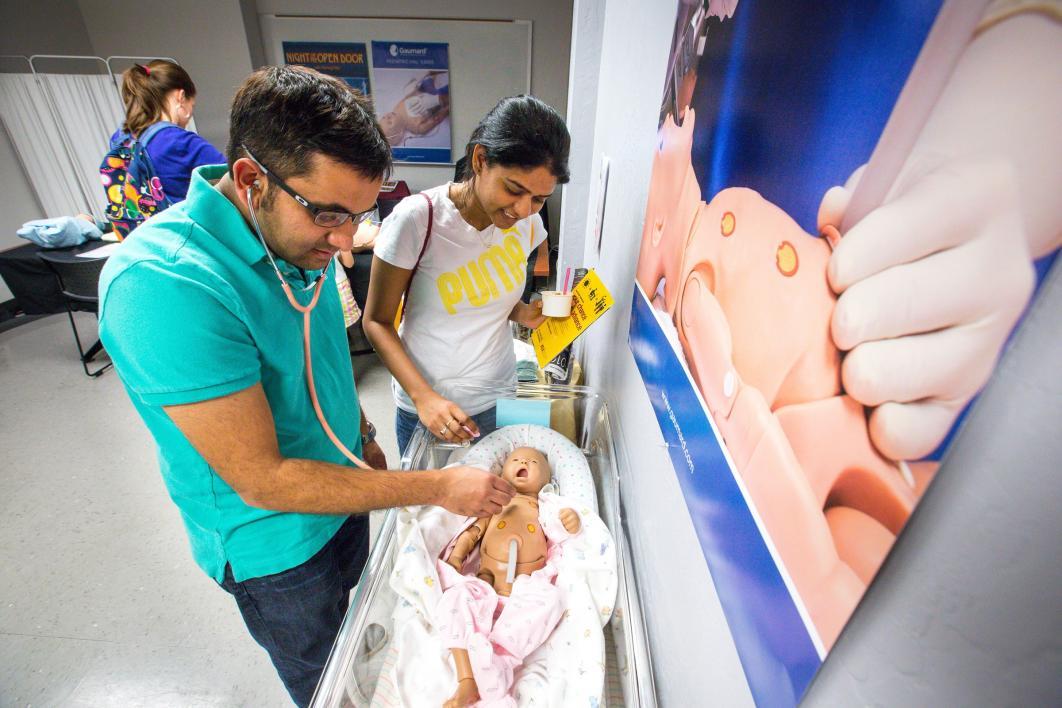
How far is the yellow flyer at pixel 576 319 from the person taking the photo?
3.99 feet

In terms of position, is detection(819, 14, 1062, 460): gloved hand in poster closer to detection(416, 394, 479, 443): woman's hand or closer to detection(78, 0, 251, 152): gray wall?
detection(416, 394, 479, 443): woman's hand

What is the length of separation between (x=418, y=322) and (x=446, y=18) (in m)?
4.57

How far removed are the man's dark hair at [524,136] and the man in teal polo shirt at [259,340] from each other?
0.34m

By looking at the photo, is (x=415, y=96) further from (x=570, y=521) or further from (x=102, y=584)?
(x=570, y=521)

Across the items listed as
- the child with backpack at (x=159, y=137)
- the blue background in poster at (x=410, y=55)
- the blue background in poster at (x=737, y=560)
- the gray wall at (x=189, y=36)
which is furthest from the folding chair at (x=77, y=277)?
the blue background in poster at (x=737, y=560)

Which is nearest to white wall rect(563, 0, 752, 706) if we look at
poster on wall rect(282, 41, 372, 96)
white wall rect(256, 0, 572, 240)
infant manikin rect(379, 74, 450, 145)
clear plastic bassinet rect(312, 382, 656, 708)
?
clear plastic bassinet rect(312, 382, 656, 708)

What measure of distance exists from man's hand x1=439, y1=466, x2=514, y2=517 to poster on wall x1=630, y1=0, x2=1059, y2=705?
0.45 meters

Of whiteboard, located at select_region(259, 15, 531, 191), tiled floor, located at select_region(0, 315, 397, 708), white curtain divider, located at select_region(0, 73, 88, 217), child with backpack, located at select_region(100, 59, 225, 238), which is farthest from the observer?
whiteboard, located at select_region(259, 15, 531, 191)

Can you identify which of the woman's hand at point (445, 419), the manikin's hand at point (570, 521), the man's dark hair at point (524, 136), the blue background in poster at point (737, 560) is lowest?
the manikin's hand at point (570, 521)

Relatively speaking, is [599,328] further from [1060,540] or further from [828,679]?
[1060,540]

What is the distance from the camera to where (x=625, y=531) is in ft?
3.97

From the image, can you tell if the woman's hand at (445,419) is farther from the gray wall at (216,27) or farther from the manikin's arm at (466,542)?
the gray wall at (216,27)

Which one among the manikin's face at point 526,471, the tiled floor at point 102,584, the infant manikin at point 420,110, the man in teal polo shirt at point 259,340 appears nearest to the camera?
the man in teal polo shirt at point 259,340

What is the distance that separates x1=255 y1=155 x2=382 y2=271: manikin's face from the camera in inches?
26.8
